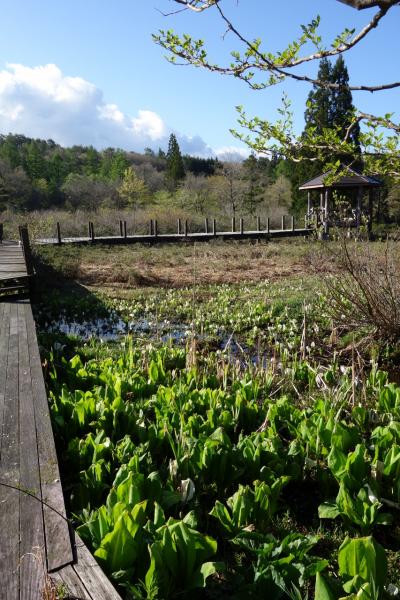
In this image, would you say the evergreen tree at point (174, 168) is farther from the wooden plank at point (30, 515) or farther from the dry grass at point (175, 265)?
the wooden plank at point (30, 515)

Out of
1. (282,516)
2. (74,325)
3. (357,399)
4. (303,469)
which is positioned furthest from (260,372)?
(74,325)

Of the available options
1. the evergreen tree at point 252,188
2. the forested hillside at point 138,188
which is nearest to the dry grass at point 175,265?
the forested hillside at point 138,188

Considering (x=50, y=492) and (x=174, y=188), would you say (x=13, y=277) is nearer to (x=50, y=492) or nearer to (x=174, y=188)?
(x=50, y=492)

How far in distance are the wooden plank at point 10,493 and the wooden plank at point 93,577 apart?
9.4 inches

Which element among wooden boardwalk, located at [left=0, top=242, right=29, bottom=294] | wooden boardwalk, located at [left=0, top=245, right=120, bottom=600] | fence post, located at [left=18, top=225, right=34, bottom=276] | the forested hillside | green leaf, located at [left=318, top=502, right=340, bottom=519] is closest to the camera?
wooden boardwalk, located at [left=0, top=245, right=120, bottom=600]

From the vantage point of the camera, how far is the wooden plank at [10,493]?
1952 millimetres

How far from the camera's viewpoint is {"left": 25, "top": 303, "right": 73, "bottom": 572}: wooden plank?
2.09 meters

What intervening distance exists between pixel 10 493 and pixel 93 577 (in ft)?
2.60

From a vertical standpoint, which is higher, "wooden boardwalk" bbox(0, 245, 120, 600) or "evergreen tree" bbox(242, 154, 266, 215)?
"evergreen tree" bbox(242, 154, 266, 215)

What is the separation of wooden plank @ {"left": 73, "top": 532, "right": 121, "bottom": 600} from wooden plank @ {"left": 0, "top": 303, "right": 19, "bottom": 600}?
24cm

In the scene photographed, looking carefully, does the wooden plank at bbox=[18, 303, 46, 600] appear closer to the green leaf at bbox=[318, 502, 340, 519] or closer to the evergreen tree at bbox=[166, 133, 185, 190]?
the green leaf at bbox=[318, 502, 340, 519]

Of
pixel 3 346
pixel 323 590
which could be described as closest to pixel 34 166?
pixel 3 346

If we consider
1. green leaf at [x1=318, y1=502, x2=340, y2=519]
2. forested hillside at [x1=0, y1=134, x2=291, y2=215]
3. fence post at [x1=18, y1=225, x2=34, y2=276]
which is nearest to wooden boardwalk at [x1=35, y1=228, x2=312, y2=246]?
fence post at [x1=18, y1=225, x2=34, y2=276]

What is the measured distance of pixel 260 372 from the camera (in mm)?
5199
